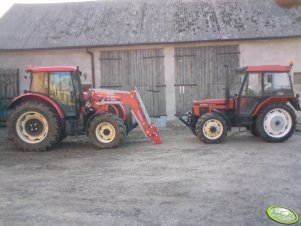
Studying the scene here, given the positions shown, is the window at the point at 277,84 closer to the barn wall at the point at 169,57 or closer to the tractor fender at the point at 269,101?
the tractor fender at the point at 269,101

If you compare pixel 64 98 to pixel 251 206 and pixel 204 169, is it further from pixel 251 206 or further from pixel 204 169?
pixel 251 206

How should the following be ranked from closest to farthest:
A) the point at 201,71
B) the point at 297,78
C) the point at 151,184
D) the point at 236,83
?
the point at 151,184 < the point at 236,83 < the point at 297,78 < the point at 201,71

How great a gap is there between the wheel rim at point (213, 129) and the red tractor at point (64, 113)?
1.32 m

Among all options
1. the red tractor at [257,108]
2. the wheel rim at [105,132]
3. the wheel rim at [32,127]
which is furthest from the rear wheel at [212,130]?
the wheel rim at [32,127]

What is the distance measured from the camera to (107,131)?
901 centimetres

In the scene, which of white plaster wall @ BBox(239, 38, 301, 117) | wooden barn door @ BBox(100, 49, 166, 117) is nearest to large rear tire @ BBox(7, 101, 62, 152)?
wooden barn door @ BBox(100, 49, 166, 117)

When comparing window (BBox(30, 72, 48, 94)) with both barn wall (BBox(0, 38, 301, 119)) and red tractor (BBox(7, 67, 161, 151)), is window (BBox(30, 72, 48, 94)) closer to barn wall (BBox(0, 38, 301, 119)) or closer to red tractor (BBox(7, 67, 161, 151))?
red tractor (BBox(7, 67, 161, 151))

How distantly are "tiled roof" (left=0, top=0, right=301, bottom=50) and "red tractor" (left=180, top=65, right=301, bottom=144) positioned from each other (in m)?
4.58

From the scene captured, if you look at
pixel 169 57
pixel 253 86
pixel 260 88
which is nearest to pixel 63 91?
pixel 253 86

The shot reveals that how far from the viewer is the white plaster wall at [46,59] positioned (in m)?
14.6

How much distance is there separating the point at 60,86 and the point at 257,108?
4915 mm

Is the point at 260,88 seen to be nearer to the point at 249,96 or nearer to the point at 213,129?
the point at 249,96

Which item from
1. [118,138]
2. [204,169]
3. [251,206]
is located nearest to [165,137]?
[118,138]

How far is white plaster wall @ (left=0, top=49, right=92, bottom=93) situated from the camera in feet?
48.0
